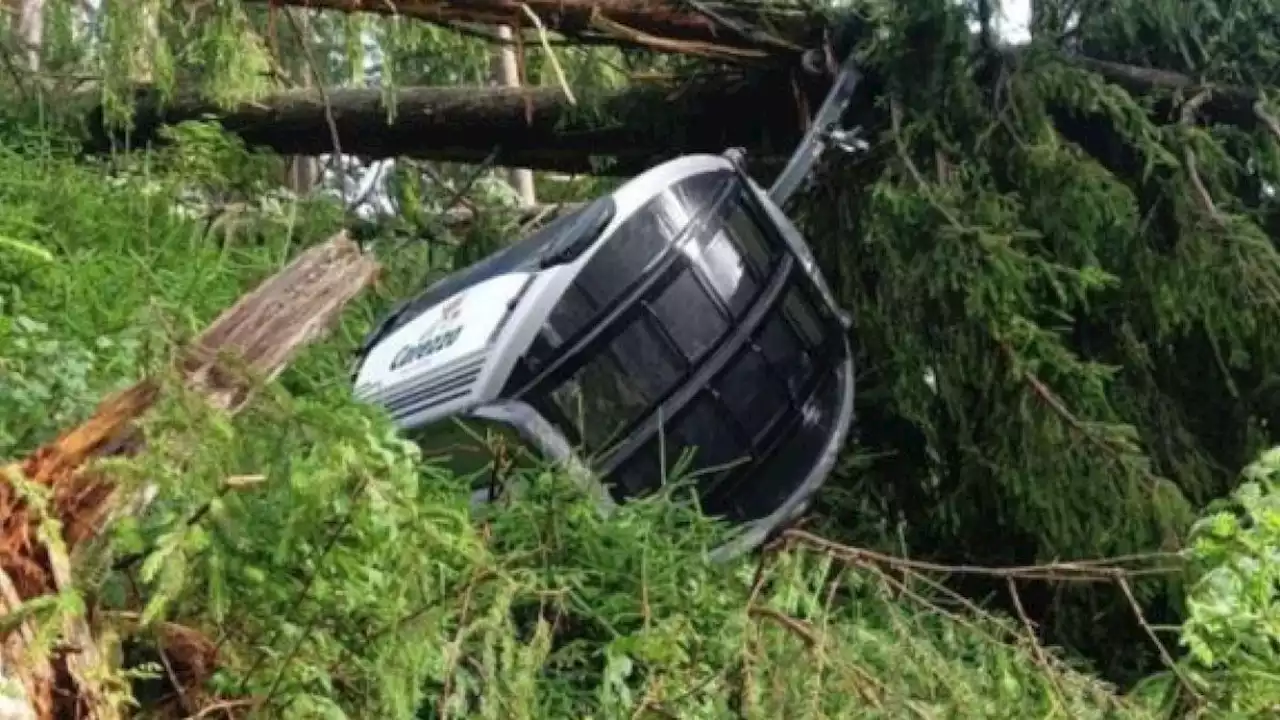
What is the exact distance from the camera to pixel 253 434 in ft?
7.07

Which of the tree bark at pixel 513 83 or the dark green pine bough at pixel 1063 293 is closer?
the dark green pine bough at pixel 1063 293

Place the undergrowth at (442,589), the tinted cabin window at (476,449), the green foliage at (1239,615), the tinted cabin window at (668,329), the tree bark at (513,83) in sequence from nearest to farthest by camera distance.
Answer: the undergrowth at (442,589) → the green foliage at (1239,615) → the tinted cabin window at (476,449) → the tinted cabin window at (668,329) → the tree bark at (513,83)

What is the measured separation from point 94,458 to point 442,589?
60 centimetres

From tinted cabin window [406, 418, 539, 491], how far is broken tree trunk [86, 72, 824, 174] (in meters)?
2.10

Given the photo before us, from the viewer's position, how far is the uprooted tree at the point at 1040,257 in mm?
4035

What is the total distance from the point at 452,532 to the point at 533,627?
33 centimetres

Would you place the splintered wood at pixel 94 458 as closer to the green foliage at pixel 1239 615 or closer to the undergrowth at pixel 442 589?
the undergrowth at pixel 442 589

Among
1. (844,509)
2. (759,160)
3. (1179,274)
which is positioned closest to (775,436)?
(844,509)

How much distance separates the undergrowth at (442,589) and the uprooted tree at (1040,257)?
0.58 meters

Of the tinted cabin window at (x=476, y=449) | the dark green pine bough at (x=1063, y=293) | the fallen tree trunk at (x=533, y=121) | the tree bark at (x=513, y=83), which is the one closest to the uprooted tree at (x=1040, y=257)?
the dark green pine bough at (x=1063, y=293)

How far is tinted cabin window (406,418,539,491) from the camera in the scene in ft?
10.6

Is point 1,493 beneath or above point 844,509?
above

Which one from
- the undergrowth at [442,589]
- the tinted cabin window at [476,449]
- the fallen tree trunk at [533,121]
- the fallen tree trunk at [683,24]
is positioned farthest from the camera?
the fallen tree trunk at [533,121]

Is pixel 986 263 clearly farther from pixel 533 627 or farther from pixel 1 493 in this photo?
pixel 1 493
